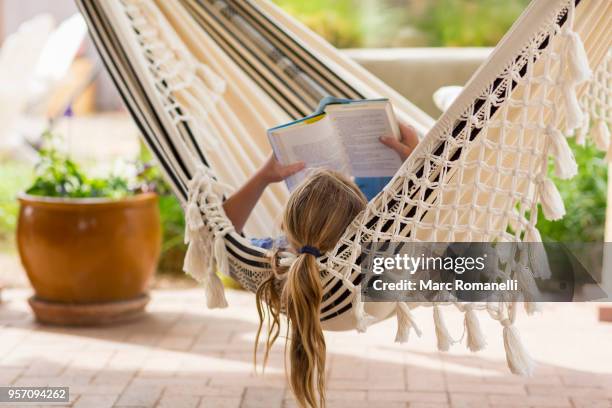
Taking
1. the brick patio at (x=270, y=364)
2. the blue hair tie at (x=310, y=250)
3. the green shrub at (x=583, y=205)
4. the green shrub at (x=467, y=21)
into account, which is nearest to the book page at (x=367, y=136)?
the blue hair tie at (x=310, y=250)

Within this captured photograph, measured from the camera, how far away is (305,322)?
1.71 metres

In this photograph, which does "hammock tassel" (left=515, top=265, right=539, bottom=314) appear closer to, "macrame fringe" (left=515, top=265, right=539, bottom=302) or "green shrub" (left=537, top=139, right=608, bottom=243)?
"macrame fringe" (left=515, top=265, right=539, bottom=302)

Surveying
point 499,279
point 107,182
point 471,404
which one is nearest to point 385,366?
point 471,404

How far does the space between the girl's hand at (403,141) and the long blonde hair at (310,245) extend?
0.20 m

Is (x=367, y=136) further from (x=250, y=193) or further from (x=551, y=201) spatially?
(x=551, y=201)

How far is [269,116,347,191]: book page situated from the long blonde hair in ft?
0.58

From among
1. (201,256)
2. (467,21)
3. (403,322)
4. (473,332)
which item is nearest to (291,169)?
(201,256)

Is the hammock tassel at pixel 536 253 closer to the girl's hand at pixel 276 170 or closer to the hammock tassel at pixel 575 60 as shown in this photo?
the hammock tassel at pixel 575 60

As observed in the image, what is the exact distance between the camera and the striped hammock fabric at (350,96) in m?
1.59

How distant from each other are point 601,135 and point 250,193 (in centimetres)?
85

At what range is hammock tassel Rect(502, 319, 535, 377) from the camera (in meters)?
1.60

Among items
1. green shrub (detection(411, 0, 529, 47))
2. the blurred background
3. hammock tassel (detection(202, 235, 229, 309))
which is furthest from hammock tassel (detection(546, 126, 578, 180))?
green shrub (detection(411, 0, 529, 47))

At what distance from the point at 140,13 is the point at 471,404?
1321 mm

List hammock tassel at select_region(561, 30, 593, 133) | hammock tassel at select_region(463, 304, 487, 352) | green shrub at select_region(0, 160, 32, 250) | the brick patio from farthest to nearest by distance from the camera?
green shrub at select_region(0, 160, 32, 250) < the brick patio < hammock tassel at select_region(463, 304, 487, 352) < hammock tassel at select_region(561, 30, 593, 133)
